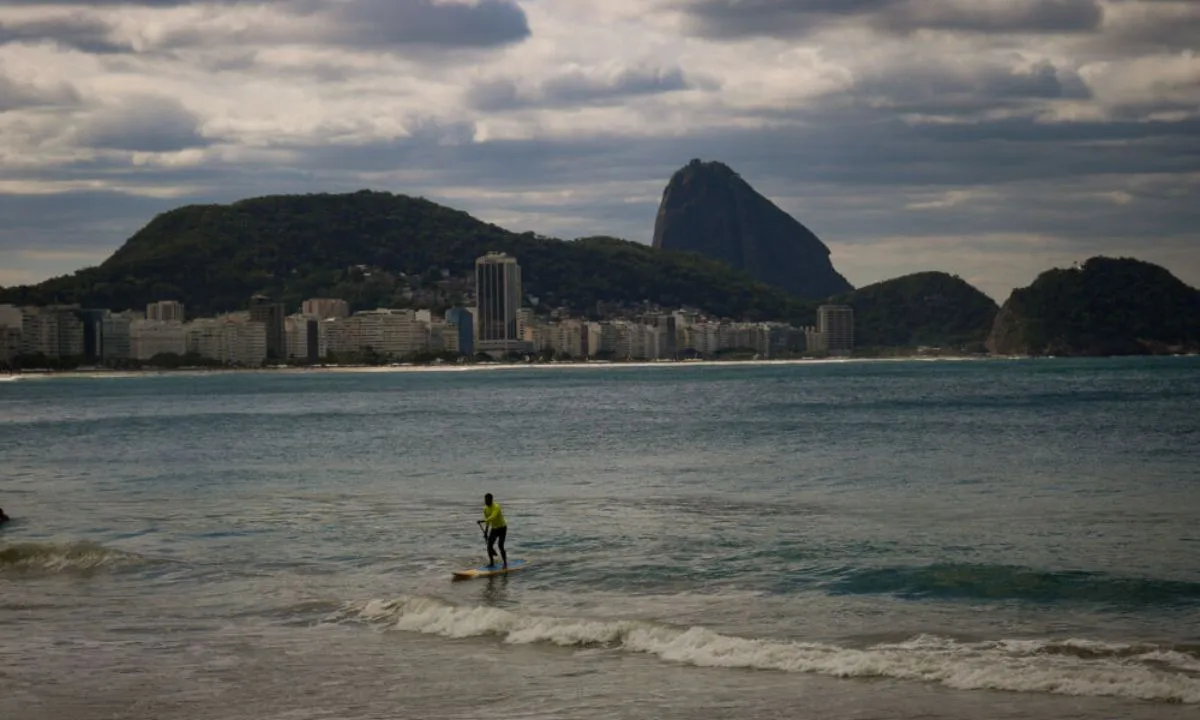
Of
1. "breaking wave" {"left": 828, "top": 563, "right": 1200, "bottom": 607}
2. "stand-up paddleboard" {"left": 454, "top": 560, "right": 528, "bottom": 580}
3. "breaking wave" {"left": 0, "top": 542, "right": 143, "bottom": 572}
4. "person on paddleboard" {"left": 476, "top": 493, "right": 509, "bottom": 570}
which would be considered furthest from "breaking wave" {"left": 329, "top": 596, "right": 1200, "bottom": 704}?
"breaking wave" {"left": 0, "top": 542, "right": 143, "bottom": 572}

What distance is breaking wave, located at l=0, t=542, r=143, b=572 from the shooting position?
103ft

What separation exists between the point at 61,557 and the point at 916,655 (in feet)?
68.8

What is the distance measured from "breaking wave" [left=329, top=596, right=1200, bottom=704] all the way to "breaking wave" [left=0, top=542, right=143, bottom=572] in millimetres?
10742

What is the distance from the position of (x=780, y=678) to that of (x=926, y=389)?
123 meters

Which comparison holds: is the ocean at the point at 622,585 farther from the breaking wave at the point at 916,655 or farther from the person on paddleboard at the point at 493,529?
the person on paddleboard at the point at 493,529

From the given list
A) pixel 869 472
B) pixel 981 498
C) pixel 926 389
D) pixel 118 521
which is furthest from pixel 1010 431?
pixel 926 389

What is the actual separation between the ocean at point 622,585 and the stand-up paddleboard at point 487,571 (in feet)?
1.21

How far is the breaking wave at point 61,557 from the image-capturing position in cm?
3136

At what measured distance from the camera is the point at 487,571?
93.4 feet

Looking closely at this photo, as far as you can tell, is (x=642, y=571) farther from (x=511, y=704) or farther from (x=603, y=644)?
(x=511, y=704)

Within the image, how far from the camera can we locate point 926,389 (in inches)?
5453

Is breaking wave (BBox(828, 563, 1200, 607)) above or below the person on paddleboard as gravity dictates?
below

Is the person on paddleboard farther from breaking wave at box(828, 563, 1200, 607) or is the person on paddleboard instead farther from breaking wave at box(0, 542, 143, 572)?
breaking wave at box(0, 542, 143, 572)

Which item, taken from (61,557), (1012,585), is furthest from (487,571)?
(61,557)
